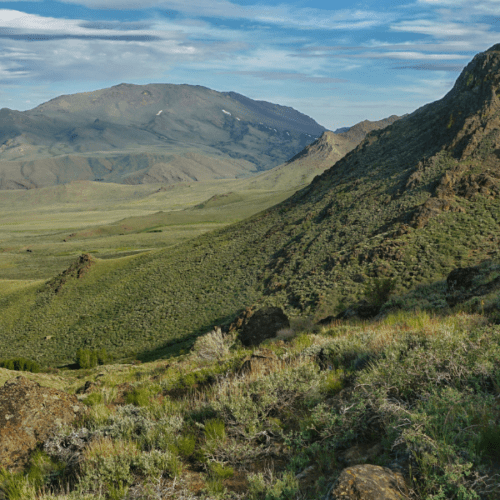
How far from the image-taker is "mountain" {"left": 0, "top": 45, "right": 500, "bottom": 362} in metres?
29.8

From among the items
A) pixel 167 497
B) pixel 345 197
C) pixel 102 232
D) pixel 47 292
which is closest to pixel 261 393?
pixel 167 497

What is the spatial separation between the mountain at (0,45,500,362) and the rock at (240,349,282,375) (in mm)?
11504

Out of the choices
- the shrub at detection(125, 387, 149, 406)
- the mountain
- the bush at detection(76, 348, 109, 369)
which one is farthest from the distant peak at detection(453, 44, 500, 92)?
the shrub at detection(125, 387, 149, 406)

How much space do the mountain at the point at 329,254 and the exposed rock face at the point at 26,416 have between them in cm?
1509

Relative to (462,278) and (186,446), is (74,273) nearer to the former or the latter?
(462,278)

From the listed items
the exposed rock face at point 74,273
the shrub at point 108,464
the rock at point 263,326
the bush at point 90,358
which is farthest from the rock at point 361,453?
the exposed rock face at point 74,273

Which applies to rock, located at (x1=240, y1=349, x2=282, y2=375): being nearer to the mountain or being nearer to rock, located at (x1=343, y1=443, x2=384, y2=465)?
rock, located at (x1=343, y1=443, x2=384, y2=465)

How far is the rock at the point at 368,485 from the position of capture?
396 cm

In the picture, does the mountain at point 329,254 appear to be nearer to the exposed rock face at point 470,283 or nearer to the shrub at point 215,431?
the exposed rock face at point 470,283

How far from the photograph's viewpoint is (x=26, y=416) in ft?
23.1

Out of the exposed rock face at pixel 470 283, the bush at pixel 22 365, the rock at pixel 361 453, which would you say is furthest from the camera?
the bush at pixel 22 365

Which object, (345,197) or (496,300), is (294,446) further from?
(345,197)

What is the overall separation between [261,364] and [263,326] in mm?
13386

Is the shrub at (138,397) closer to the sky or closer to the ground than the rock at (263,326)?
closer to the sky
